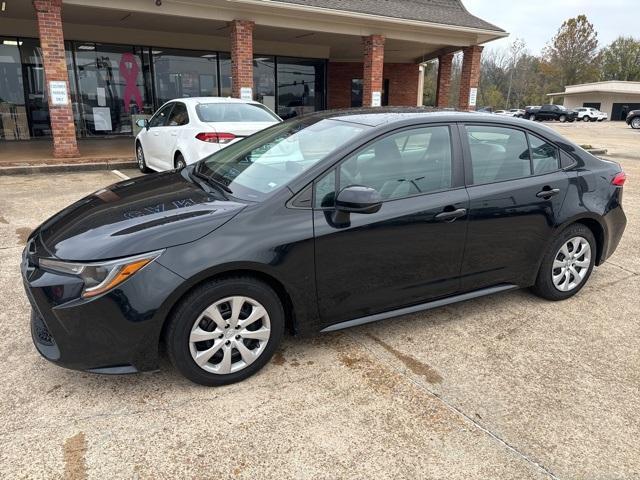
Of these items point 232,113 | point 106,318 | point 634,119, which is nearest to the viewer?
point 106,318

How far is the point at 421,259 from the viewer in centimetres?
328

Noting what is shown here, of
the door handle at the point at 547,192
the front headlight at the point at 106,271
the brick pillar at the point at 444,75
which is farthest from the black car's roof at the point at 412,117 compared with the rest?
the brick pillar at the point at 444,75

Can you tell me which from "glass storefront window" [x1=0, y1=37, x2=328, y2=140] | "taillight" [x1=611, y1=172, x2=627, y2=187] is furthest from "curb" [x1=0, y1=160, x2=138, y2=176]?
"taillight" [x1=611, y1=172, x2=627, y2=187]

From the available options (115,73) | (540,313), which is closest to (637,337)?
(540,313)

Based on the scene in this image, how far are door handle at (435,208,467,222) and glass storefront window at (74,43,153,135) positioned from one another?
14.1 metres

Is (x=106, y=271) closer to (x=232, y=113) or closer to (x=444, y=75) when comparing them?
(x=232, y=113)

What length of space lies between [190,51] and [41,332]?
14409mm

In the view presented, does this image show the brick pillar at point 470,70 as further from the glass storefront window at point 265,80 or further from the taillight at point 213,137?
the taillight at point 213,137

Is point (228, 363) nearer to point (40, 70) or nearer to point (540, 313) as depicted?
point (540, 313)

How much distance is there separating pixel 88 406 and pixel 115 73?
14.4 meters

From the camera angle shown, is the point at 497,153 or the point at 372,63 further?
the point at 372,63

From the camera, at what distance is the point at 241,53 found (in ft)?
39.0

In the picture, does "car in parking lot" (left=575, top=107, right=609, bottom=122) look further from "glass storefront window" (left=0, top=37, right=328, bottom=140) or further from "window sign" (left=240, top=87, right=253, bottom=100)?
"window sign" (left=240, top=87, right=253, bottom=100)

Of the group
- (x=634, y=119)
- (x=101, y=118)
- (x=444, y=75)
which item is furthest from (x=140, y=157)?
(x=634, y=119)
